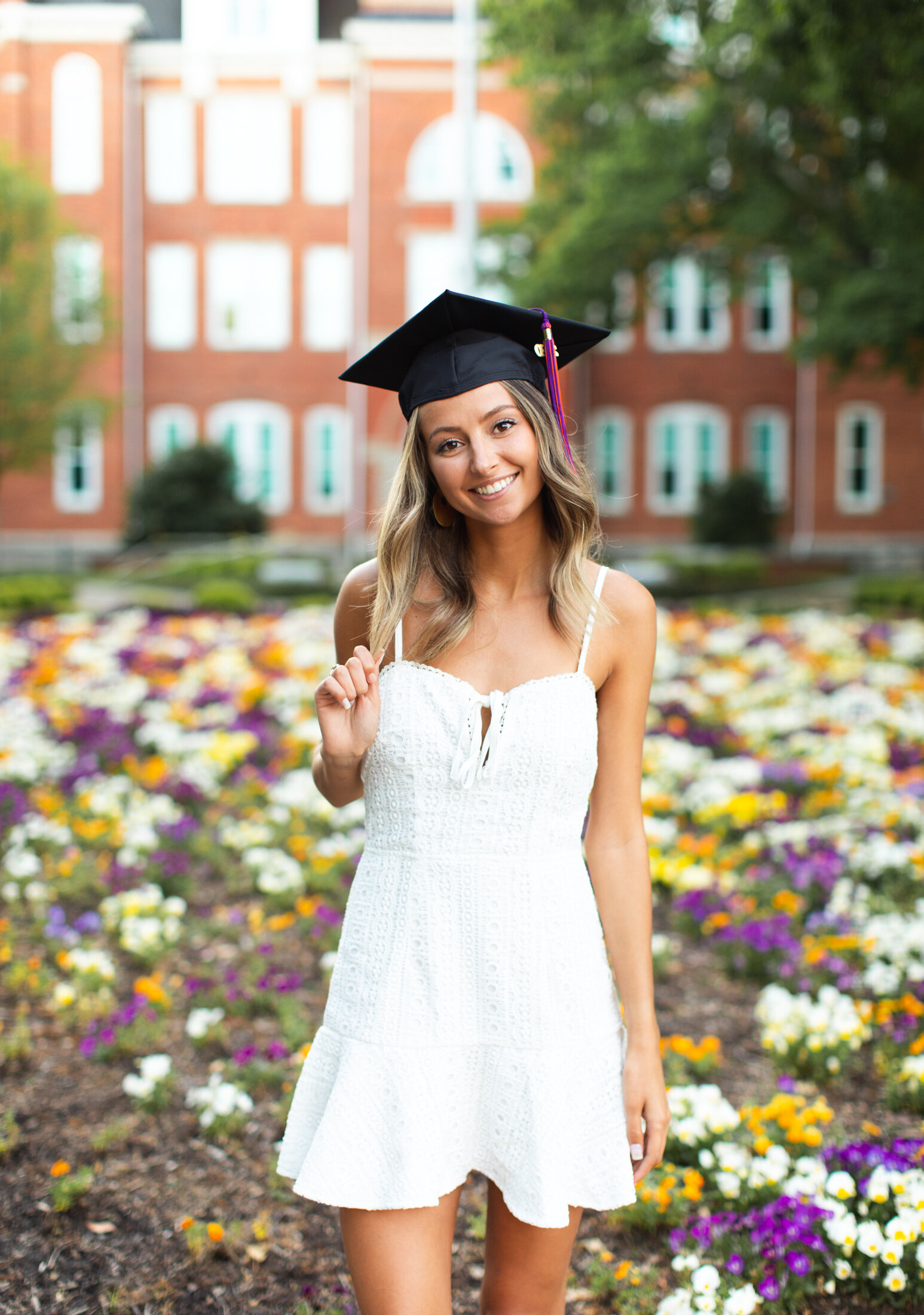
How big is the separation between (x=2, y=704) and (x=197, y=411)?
23.0 m

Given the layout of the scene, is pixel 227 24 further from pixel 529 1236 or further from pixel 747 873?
pixel 529 1236

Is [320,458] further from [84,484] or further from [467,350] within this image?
[467,350]

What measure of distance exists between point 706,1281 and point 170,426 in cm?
2931

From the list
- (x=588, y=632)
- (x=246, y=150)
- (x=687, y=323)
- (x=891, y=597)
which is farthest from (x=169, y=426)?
(x=588, y=632)

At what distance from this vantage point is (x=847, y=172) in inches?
618

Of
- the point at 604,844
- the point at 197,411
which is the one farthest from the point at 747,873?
the point at 197,411

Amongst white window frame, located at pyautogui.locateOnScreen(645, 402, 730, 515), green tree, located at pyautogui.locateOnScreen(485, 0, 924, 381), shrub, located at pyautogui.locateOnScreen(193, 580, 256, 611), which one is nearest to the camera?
green tree, located at pyautogui.locateOnScreen(485, 0, 924, 381)

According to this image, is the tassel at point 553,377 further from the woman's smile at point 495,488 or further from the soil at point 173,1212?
the soil at point 173,1212

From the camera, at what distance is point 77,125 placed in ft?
94.7

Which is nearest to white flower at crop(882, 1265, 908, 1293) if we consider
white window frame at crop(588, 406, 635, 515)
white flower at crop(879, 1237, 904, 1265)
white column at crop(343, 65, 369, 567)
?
white flower at crop(879, 1237, 904, 1265)

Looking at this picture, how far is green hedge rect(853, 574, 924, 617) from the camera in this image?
Answer: 13.7m

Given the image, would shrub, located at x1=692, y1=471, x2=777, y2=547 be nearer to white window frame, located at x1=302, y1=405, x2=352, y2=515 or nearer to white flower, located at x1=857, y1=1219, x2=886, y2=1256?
white window frame, located at x1=302, y1=405, x2=352, y2=515

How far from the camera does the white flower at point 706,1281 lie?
2.64m

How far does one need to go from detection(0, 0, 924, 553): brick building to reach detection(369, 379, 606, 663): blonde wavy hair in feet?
86.5
